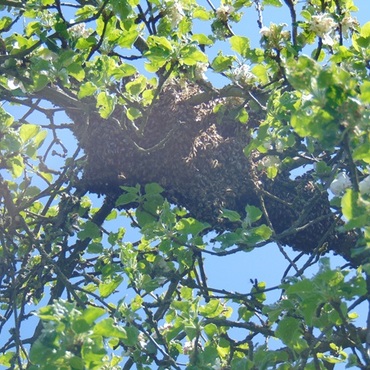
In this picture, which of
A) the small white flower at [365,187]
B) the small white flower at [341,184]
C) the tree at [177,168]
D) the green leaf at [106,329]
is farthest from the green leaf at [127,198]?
the small white flower at [365,187]

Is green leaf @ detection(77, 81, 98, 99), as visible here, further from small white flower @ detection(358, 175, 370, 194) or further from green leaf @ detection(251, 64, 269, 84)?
small white flower @ detection(358, 175, 370, 194)

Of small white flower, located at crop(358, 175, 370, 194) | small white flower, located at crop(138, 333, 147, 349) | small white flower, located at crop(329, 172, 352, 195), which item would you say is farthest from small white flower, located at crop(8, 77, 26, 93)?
small white flower, located at crop(358, 175, 370, 194)

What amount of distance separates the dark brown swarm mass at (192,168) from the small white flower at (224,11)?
44cm

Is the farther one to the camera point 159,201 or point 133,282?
point 159,201

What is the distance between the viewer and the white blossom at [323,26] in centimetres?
326

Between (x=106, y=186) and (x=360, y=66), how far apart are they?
55.1 inches

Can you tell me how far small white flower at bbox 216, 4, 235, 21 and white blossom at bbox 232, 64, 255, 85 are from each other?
25 cm

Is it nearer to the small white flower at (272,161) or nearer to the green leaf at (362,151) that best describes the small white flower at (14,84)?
the small white flower at (272,161)

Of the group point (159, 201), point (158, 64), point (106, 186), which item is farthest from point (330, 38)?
point (106, 186)

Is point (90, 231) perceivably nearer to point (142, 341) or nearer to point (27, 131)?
point (27, 131)

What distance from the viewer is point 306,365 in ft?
9.48

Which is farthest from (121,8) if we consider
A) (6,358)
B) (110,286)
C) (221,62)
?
(6,358)

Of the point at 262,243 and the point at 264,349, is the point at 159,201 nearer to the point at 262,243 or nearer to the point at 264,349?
the point at 262,243

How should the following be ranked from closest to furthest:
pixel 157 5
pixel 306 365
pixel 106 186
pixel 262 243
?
pixel 306 365 < pixel 262 243 < pixel 157 5 < pixel 106 186
